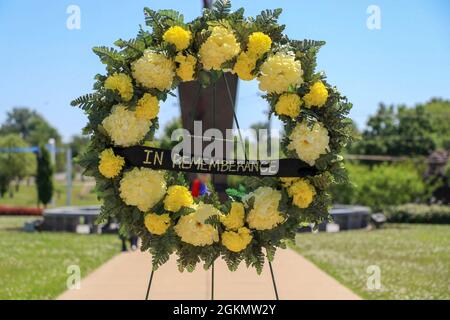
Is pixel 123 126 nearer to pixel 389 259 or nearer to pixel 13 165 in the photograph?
pixel 389 259

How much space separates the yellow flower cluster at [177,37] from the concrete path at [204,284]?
440cm

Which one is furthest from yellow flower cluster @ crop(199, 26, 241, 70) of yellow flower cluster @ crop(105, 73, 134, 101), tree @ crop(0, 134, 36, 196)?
tree @ crop(0, 134, 36, 196)

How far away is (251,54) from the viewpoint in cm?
452

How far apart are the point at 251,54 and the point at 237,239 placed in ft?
4.36

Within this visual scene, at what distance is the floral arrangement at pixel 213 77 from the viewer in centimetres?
438

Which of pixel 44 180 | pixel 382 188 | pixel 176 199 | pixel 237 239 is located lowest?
pixel 382 188

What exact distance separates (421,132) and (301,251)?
36322 millimetres

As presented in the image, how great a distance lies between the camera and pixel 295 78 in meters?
4.43

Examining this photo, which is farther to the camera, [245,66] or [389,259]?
[389,259]

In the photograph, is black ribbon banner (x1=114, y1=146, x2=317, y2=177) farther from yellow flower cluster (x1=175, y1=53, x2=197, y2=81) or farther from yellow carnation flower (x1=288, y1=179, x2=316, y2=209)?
yellow flower cluster (x1=175, y1=53, x2=197, y2=81)

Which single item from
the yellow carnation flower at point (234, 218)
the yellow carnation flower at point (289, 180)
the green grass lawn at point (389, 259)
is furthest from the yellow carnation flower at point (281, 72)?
the green grass lawn at point (389, 259)

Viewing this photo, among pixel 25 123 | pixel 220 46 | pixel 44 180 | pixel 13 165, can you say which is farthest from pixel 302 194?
pixel 25 123

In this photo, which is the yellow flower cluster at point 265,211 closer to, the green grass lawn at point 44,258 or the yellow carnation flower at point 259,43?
the yellow carnation flower at point 259,43

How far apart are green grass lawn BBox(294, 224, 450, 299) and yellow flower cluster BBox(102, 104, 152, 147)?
5.11 meters
